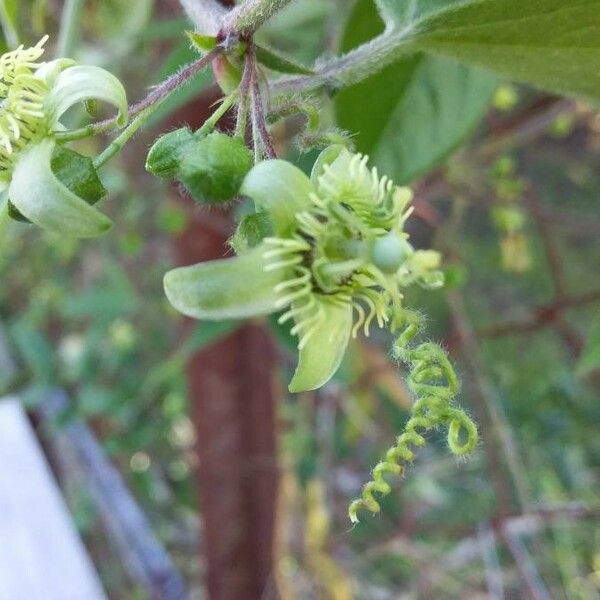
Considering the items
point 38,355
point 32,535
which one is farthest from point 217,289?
point 32,535

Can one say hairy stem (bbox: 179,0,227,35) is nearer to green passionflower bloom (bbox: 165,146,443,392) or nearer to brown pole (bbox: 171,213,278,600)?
green passionflower bloom (bbox: 165,146,443,392)

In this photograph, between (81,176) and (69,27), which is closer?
(81,176)

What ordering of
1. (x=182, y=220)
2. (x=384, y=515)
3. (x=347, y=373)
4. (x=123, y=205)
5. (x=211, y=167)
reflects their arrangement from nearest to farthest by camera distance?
(x=211, y=167) < (x=347, y=373) < (x=182, y=220) < (x=384, y=515) < (x=123, y=205)

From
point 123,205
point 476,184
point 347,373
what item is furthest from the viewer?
point 123,205

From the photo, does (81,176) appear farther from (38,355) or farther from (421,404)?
(38,355)

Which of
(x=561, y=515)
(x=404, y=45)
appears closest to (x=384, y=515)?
(x=561, y=515)

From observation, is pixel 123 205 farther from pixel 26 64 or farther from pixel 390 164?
pixel 26 64

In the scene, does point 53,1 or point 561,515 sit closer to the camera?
point 561,515
